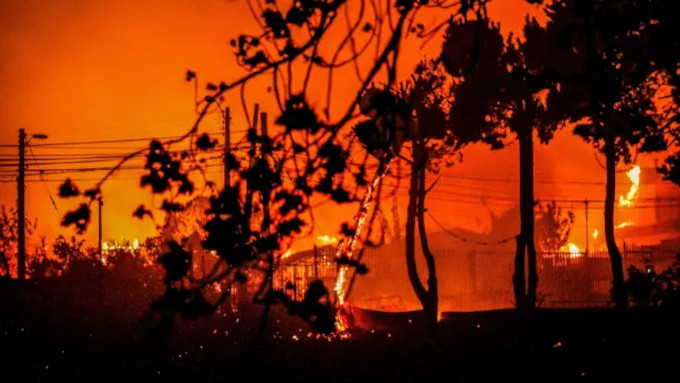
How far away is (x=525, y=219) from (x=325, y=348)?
9.94m

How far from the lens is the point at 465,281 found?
54844 millimetres

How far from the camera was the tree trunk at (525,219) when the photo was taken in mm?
28906

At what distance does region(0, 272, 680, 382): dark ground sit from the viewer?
16766mm

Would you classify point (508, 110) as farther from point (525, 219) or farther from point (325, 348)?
point (325, 348)

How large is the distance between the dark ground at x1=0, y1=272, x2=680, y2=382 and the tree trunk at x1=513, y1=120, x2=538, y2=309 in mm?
954

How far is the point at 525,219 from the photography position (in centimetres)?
2995

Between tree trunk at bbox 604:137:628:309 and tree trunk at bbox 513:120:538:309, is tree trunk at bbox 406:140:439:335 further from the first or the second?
tree trunk at bbox 604:137:628:309

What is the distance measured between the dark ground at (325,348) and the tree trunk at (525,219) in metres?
0.95

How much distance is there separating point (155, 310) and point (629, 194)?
79669 mm

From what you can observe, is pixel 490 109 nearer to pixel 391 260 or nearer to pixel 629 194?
pixel 391 260

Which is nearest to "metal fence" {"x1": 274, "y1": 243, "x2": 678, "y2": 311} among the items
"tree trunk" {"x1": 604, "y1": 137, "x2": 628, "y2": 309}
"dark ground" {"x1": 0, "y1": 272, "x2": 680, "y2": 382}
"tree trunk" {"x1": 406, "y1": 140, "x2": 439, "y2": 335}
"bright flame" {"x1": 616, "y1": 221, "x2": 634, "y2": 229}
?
"tree trunk" {"x1": 406, "y1": 140, "x2": 439, "y2": 335}

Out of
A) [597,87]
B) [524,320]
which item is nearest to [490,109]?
[524,320]

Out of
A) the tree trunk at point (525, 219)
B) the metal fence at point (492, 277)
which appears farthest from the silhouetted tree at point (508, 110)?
the metal fence at point (492, 277)

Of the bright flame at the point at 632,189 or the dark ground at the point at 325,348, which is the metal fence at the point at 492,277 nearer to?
the dark ground at the point at 325,348
